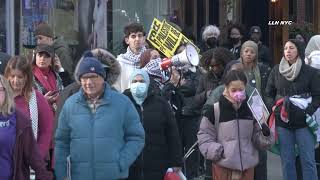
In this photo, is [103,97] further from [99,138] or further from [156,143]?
[156,143]

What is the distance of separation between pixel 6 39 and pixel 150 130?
4.76 m

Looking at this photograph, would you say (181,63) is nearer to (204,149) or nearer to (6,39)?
(204,149)

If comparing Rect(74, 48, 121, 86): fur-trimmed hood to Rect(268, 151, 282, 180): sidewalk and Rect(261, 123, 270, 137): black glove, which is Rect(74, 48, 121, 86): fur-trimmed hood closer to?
Rect(261, 123, 270, 137): black glove

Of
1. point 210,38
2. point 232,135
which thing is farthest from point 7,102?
point 210,38

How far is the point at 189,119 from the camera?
967 centimetres

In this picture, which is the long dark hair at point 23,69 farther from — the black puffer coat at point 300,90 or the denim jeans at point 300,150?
the denim jeans at point 300,150

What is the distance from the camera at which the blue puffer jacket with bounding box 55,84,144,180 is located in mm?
5836

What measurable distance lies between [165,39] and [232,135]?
7.96 ft

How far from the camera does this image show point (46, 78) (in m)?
7.80

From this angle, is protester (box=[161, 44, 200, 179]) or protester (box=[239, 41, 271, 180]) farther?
protester (box=[239, 41, 271, 180])

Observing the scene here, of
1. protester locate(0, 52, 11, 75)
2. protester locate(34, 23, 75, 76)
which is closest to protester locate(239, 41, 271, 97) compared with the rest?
protester locate(34, 23, 75, 76)

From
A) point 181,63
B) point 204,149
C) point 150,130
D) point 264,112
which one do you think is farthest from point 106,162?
point 181,63

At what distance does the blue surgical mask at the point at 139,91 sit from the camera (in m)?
6.49

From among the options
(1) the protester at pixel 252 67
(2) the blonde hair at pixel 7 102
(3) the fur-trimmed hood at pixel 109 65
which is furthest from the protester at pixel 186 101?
(2) the blonde hair at pixel 7 102
